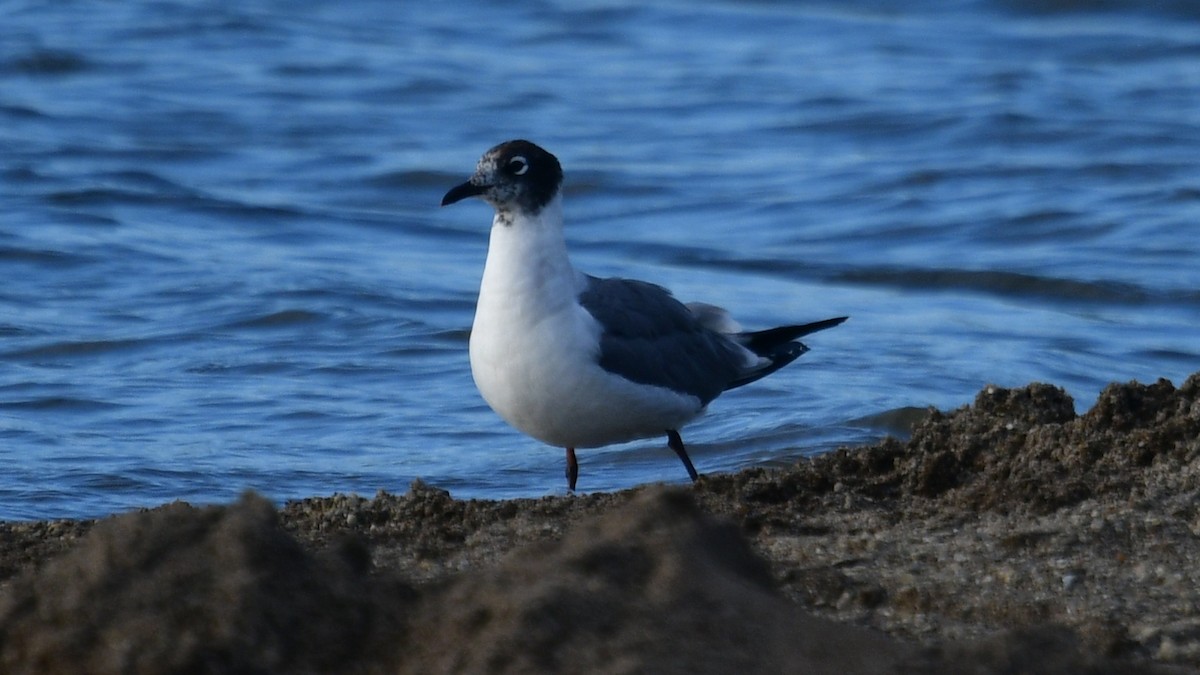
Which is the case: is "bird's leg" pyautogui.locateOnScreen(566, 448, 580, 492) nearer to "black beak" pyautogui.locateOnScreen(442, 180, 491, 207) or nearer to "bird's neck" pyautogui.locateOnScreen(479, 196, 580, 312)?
"bird's neck" pyautogui.locateOnScreen(479, 196, 580, 312)

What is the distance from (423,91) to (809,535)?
11036mm

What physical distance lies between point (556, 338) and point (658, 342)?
641 mm

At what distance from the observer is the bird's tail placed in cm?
671

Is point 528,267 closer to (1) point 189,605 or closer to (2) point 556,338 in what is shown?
(2) point 556,338

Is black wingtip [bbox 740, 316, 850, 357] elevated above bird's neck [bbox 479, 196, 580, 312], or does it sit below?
below

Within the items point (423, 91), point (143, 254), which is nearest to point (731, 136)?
point (423, 91)

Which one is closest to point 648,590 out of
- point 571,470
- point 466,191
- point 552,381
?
point 552,381

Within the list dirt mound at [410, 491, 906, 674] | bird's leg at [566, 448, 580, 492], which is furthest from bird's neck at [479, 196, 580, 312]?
dirt mound at [410, 491, 906, 674]

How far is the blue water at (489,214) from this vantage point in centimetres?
743

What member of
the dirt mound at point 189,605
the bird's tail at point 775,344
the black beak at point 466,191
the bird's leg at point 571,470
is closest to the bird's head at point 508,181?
the black beak at point 466,191

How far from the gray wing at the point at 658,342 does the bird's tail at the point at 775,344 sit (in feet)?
0.43

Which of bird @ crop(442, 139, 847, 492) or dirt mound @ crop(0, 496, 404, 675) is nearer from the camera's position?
dirt mound @ crop(0, 496, 404, 675)

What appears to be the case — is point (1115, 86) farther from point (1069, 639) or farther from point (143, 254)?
point (1069, 639)

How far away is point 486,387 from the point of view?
559 cm
